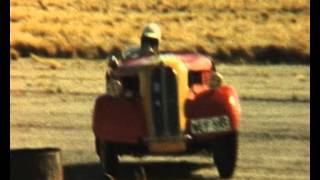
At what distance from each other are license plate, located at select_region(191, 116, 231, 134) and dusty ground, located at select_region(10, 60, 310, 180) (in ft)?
2.94

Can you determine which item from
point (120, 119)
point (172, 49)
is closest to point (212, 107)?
point (120, 119)

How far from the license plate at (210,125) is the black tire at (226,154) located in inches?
10.5

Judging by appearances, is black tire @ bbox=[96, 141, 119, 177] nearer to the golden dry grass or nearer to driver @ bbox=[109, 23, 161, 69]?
driver @ bbox=[109, 23, 161, 69]

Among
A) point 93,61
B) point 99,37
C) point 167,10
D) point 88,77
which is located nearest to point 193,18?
point 167,10

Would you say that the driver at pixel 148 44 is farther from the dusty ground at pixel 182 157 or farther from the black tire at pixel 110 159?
the dusty ground at pixel 182 157

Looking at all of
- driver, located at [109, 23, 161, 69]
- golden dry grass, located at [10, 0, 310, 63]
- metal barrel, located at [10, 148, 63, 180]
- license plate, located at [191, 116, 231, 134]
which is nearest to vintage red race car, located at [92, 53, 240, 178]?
license plate, located at [191, 116, 231, 134]

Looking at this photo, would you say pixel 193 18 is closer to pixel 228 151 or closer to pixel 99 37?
pixel 99 37

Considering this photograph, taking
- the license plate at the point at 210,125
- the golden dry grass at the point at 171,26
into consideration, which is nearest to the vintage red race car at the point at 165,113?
the license plate at the point at 210,125

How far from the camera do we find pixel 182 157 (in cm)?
1452

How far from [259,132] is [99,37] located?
28275 millimetres

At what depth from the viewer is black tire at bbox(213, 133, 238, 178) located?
12664mm

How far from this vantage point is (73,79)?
27.1 meters

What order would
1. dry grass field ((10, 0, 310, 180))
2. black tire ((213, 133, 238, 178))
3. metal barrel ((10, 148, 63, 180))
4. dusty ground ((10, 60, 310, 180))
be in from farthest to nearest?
1. dry grass field ((10, 0, 310, 180))
2. dusty ground ((10, 60, 310, 180))
3. black tire ((213, 133, 238, 178))
4. metal barrel ((10, 148, 63, 180))

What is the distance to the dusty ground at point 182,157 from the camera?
13656 mm
